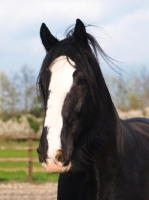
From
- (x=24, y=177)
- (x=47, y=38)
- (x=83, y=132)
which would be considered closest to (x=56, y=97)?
(x=83, y=132)

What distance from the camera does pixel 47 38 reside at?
4.52 metres

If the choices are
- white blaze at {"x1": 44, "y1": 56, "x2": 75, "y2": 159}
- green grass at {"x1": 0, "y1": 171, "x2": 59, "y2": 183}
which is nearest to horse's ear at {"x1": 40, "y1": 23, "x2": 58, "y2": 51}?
white blaze at {"x1": 44, "y1": 56, "x2": 75, "y2": 159}

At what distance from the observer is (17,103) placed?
5272cm

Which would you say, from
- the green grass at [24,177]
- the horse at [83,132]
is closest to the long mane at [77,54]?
the horse at [83,132]

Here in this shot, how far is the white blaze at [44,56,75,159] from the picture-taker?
367 centimetres

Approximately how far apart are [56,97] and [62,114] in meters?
0.13

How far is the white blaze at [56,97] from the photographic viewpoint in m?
3.67

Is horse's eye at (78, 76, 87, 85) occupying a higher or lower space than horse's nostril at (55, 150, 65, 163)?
higher

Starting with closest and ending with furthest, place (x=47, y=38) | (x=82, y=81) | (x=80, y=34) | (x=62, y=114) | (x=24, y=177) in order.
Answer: (x=62, y=114) < (x=82, y=81) < (x=80, y=34) < (x=47, y=38) < (x=24, y=177)

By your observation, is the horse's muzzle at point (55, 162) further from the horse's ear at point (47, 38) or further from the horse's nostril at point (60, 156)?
the horse's ear at point (47, 38)

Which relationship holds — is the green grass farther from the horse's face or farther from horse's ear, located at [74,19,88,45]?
the horse's face

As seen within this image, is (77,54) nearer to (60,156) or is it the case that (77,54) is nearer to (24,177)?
(60,156)

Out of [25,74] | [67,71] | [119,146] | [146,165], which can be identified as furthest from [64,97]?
[25,74]

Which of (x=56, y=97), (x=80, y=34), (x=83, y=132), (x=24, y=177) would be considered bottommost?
(x=24, y=177)
